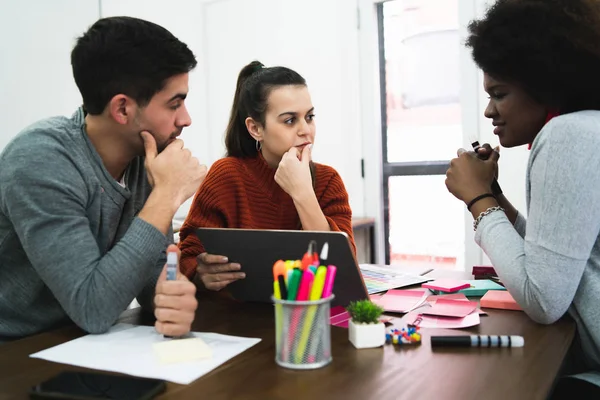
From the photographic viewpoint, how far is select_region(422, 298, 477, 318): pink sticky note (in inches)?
41.0

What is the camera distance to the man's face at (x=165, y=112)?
1.16m

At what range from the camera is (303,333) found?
0.77m

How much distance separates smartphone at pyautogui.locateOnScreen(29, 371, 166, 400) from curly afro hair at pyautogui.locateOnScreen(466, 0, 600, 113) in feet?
2.95

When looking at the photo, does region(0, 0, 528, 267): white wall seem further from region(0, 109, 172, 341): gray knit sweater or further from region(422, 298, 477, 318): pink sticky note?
region(422, 298, 477, 318): pink sticky note

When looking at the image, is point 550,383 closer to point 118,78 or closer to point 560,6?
point 560,6

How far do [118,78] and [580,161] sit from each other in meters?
0.91

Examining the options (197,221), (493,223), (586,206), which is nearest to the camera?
(586,206)

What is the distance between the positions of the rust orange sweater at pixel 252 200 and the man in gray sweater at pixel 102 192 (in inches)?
11.7

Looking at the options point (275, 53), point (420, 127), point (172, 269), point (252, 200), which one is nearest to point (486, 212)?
point (172, 269)

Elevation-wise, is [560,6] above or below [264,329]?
above

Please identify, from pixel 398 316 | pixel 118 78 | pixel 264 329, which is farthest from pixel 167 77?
pixel 398 316

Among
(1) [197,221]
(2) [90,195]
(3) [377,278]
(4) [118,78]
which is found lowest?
(3) [377,278]

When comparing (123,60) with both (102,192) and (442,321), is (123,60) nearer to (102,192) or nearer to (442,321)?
(102,192)

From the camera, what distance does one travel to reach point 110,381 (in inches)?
28.2
